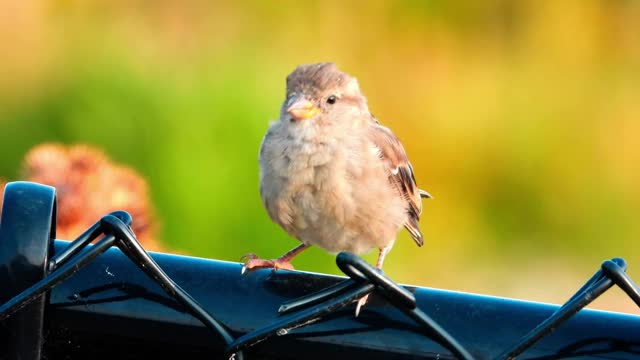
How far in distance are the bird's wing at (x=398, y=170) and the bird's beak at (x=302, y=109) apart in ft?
0.57

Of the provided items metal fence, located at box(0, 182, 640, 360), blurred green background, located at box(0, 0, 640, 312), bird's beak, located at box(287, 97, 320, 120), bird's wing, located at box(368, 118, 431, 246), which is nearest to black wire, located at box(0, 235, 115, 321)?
metal fence, located at box(0, 182, 640, 360)

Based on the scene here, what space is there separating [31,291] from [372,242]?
147 cm

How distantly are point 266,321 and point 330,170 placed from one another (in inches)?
47.5

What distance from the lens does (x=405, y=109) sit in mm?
3555

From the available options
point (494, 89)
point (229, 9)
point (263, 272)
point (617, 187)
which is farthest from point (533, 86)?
point (263, 272)

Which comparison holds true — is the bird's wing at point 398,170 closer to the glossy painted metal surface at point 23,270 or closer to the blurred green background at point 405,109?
the blurred green background at point 405,109

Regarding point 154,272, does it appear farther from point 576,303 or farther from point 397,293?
point 576,303

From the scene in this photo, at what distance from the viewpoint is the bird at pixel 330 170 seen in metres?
2.20

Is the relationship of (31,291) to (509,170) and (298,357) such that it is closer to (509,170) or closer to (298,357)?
(298,357)

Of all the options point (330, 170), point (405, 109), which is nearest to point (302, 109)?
point (330, 170)

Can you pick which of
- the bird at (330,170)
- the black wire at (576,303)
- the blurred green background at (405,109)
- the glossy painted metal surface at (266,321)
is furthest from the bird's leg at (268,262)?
the blurred green background at (405,109)

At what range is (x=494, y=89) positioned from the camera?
12.0ft

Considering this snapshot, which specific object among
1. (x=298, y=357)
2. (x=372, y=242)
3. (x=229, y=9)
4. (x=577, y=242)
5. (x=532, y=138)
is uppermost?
(x=229, y=9)

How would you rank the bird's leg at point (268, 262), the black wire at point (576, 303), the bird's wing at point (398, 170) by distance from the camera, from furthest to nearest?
the bird's wing at point (398, 170), the bird's leg at point (268, 262), the black wire at point (576, 303)
